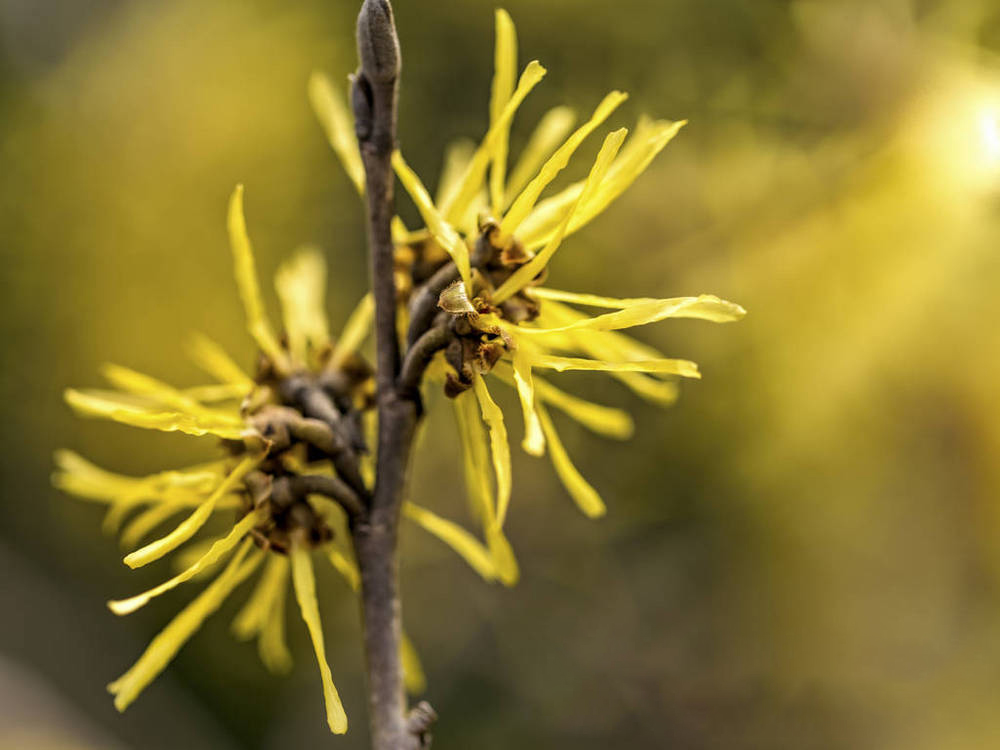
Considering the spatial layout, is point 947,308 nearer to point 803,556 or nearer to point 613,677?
point 803,556

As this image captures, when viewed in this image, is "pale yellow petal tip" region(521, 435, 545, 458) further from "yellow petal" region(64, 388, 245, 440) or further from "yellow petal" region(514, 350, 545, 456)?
"yellow petal" region(64, 388, 245, 440)

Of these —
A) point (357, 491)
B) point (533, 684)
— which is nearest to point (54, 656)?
point (533, 684)

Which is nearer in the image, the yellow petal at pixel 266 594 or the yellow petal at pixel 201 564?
the yellow petal at pixel 201 564

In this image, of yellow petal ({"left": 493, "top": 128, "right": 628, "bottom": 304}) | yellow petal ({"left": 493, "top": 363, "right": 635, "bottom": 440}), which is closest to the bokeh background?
yellow petal ({"left": 493, "top": 363, "right": 635, "bottom": 440})

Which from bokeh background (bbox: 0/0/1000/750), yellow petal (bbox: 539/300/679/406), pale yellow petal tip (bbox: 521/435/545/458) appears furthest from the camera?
bokeh background (bbox: 0/0/1000/750)

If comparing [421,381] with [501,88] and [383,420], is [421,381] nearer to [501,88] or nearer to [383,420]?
[383,420]

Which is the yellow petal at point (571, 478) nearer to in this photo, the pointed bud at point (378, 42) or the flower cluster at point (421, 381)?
the flower cluster at point (421, 381)

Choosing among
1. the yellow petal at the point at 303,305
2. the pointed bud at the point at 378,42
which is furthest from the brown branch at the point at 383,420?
the yellow petal at the point at 303,305
